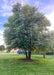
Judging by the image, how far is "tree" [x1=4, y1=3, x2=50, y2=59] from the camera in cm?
301

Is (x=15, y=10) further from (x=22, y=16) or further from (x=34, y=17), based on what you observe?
(x=34, y=17)

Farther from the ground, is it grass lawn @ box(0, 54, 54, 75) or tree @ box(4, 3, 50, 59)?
tree @ box(4, 3, 50, 59)

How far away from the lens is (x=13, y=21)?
3.22 metres

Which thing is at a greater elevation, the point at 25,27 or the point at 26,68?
the point at 25,27

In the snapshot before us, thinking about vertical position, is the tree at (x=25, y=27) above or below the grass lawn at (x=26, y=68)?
above

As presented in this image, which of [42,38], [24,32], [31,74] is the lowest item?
[31,74]

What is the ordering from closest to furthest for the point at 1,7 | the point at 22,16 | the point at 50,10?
the point at 1,7 → the point at 50,10 → the point at 22,16

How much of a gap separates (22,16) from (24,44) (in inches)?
43.3

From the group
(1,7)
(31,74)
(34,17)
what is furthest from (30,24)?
(31,74)

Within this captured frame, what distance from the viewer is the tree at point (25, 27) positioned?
3006mm

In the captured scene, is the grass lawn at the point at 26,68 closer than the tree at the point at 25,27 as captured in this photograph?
Yes

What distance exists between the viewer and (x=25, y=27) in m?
3.13

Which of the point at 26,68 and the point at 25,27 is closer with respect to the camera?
the point at 26,68

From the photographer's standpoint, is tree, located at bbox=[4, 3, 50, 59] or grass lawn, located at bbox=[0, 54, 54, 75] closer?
grass lawn, located at bbox=[0, 54, 54, 75]
